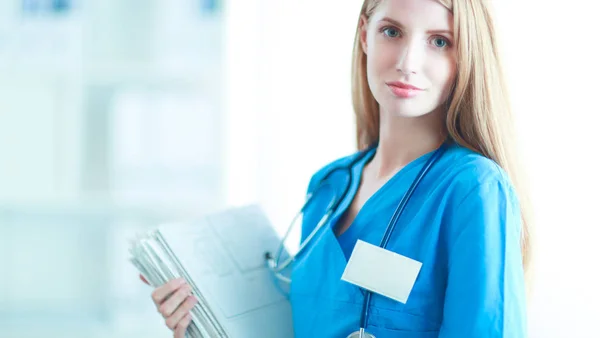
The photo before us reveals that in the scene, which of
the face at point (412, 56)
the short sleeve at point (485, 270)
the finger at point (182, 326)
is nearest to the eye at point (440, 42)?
the face at point (412, 56)

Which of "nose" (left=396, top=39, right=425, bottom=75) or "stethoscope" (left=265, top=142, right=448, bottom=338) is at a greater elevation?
"nose" (left=396, top=39, right=425, bottom=75)

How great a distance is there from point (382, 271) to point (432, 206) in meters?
0.13

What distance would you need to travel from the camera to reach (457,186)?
36.4 inches

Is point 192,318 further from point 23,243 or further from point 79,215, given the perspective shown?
point 23,243

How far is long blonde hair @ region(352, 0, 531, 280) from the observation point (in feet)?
3.20

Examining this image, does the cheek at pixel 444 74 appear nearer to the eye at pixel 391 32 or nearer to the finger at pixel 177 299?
the eye at pixel 391 32

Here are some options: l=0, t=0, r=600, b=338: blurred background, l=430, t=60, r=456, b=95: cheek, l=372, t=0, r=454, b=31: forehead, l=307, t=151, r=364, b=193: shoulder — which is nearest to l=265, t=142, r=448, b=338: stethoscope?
l=307, t=151, r=364, b=193: shoulder

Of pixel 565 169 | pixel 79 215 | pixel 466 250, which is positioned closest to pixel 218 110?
pixel 79 215

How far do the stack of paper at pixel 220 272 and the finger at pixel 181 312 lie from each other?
0.01 metres

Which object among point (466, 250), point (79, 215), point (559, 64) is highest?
point (559, 64)

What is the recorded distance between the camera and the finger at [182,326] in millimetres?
1104

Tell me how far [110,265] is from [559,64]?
4.94 ft

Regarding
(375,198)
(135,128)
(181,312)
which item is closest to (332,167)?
(375,198)

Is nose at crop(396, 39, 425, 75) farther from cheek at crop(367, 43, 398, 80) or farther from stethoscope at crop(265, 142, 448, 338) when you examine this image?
stethoscope at crop(265, 142, 448, 338)
